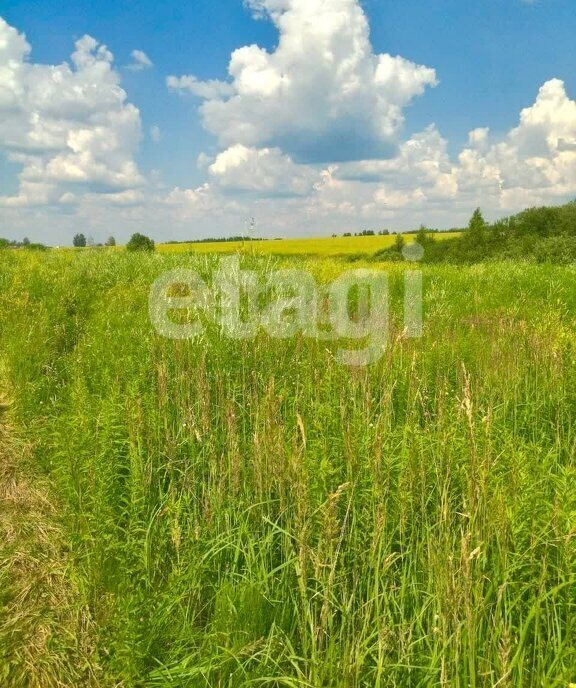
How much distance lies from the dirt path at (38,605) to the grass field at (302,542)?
0.04ft

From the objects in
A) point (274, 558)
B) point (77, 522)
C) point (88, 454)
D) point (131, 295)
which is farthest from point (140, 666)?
point (131, 295)

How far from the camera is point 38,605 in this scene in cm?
249

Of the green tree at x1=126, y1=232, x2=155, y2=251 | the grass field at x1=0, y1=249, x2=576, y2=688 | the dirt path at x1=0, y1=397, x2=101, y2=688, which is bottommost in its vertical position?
the dirt path at x1=0, y1=397, x2=101, y2=688

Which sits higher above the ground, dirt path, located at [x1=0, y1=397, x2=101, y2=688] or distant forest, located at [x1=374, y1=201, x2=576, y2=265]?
distant forest, located at [x1=374, y1=201, x2=576, y2=265]

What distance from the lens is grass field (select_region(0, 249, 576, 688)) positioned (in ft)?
6.06

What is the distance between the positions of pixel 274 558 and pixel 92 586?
809 mm

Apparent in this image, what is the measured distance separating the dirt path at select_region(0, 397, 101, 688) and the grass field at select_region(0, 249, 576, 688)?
0.5 inches

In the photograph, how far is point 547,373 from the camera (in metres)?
4.30

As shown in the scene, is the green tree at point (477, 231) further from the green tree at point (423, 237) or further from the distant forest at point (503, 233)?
the green tree at point (423, 237)

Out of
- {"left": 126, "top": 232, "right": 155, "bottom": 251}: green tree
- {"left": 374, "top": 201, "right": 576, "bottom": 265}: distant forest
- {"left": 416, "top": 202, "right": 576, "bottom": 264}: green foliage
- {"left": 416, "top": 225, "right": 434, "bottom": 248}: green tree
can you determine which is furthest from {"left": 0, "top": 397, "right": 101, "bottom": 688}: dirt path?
{"left": 416, "top": 225, "right": 434, "bottom": 248}: green tree

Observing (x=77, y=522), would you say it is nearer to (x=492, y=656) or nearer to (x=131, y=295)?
(x=492, y=656)

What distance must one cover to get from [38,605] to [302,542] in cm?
149

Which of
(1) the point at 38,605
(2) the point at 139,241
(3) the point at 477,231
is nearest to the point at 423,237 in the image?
(3) the point at 477,231

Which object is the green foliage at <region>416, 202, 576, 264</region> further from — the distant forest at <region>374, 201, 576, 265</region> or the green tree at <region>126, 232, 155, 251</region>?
the green tree at <region>126, 232, 155, 251</region>
